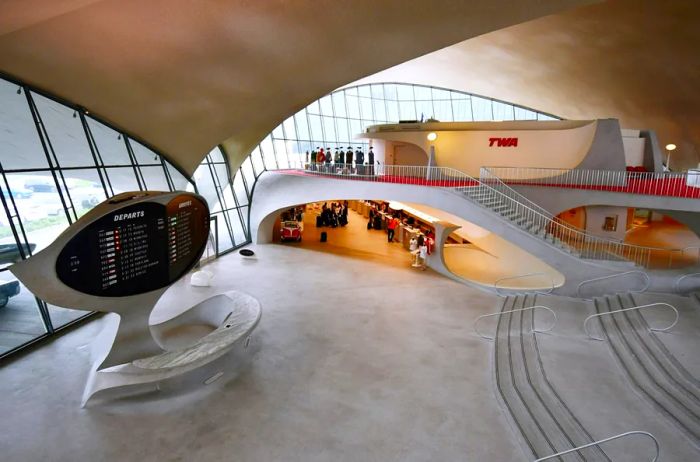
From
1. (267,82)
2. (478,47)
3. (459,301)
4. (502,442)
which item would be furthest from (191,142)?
(478,47)

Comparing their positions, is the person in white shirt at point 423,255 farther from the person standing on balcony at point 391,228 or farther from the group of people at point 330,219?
the group of people at point 330,219

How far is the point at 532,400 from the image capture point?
789cm

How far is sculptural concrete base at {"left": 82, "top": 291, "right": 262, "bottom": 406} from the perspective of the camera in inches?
307

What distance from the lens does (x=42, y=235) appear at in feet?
38.5

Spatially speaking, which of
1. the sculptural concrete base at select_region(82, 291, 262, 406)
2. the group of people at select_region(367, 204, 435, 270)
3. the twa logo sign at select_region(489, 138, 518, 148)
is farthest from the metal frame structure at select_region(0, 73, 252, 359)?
the twa logo sign at select_region(489, 138, 518, 148)

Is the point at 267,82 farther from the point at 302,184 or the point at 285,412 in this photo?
the point at 285,412

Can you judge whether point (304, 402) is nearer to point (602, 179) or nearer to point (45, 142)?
point (45, 142)

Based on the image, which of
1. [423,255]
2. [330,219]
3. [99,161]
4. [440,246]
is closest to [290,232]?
[330,219]

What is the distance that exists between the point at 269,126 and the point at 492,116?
27609 mm

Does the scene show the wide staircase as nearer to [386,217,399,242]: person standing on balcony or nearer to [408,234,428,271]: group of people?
[408,234,428,271]: group of people

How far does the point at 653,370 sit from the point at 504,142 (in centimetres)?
1351

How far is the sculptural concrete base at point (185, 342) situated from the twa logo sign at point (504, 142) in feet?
47.8

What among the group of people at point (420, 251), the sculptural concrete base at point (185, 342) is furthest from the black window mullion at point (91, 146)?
the group of people at point (420, 251)

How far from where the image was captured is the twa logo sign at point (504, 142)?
19391mm
